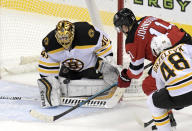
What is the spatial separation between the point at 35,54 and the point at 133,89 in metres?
1.29

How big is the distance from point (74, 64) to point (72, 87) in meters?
0.18

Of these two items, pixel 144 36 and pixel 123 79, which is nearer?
pixel 144 36

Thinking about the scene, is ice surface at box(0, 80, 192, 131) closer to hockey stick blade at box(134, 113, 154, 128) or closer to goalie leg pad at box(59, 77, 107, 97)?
hockey stick blade at box(134, 113, 154, 128)

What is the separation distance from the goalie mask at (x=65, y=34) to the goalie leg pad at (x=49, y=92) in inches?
12.5

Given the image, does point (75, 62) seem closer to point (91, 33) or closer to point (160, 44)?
point (91, 33)

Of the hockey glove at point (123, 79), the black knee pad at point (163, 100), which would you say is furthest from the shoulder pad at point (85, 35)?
the black knee pad at point (163, 100)

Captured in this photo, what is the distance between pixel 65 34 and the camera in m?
2.56

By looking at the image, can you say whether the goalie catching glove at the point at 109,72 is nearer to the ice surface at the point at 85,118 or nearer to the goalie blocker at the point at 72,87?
the goalie blocker at the point at 72,87

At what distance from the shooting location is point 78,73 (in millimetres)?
2885

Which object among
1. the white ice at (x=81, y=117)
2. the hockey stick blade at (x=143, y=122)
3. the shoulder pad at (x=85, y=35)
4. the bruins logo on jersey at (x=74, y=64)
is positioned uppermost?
the shoulder pad at (x=85, y=35)

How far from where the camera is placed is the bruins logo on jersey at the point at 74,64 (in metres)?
2.78

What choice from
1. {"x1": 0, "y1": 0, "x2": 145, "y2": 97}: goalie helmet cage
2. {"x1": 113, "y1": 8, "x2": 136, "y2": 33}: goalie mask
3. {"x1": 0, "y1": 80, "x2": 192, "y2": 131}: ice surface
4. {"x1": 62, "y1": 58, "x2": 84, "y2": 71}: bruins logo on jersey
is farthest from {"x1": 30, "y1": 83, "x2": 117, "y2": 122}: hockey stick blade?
{"x1": 0, "y1": 0, "x2": 145, "y2": 97}: goalie helmet cage

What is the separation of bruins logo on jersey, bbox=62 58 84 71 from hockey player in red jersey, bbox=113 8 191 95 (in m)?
0.58

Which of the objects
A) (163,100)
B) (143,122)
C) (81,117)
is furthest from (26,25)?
(163,100)
